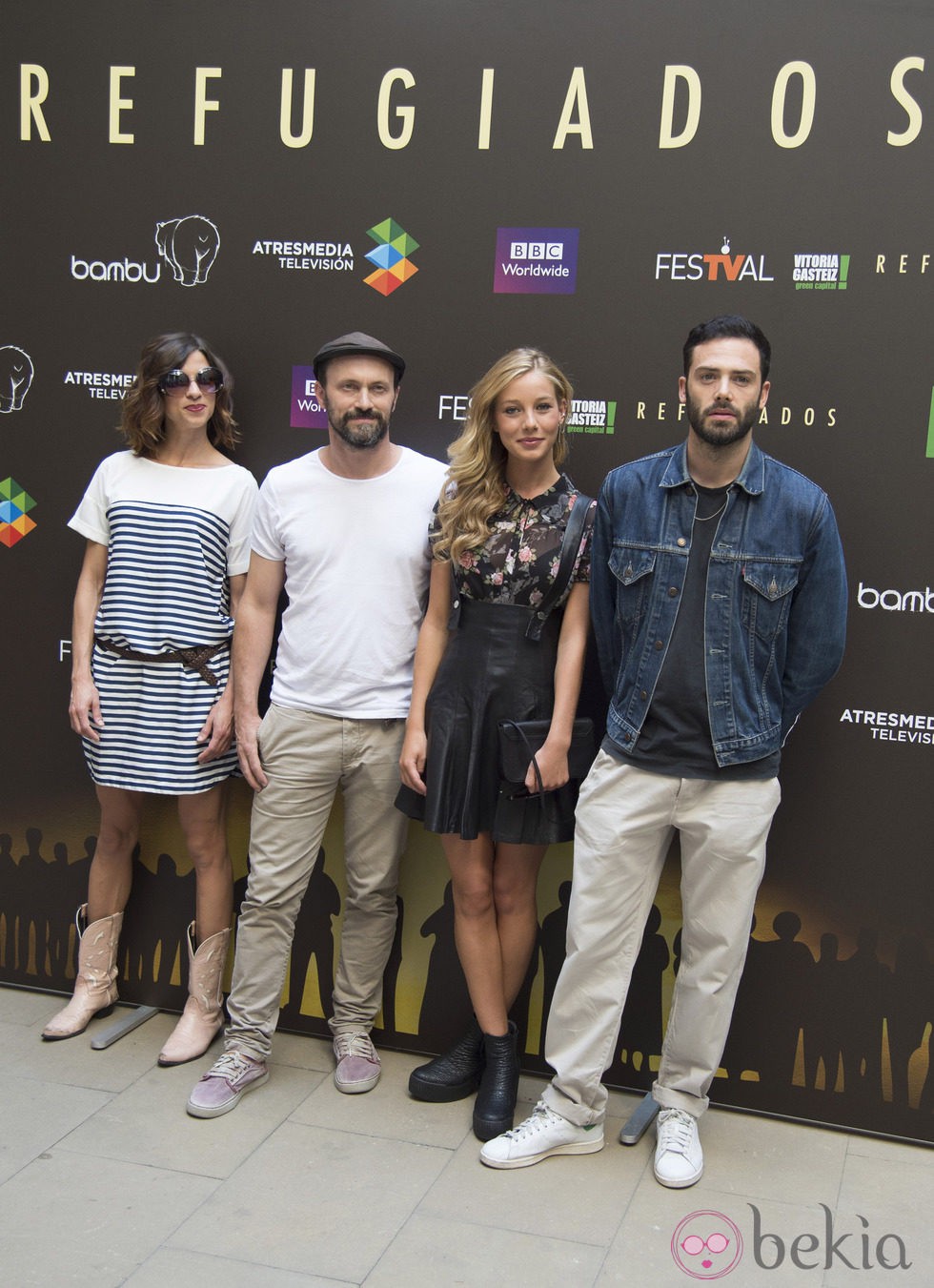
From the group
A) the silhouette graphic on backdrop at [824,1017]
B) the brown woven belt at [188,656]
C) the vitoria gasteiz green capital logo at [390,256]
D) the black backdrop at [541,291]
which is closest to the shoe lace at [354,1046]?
the black backdrop at [541,291]

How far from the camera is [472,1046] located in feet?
10.7

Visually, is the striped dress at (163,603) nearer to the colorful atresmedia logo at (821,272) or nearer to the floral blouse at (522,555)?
the floral blouse at (522,555)

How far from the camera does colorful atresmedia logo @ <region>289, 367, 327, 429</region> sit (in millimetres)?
3375

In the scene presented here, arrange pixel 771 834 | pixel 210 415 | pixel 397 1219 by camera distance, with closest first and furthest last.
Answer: pixel 397 1219, pixel 771 834, pixel 210 415

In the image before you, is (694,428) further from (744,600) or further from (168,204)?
(168,204)

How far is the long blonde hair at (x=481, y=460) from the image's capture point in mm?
2885

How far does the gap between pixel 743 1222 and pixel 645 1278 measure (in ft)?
1.03

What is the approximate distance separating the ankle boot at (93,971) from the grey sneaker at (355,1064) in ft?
2.34

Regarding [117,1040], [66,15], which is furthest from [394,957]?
[66,15]

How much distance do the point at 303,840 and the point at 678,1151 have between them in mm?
1163

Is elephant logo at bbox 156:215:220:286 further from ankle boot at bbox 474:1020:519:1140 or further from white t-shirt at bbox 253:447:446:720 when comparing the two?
ankle boot at bbox 474:1020:519:1140

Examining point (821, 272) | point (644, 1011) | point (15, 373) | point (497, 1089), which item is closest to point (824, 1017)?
point (644, 1011)

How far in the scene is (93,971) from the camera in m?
3.57

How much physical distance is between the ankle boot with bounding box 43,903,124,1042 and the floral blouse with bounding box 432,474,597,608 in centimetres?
151
